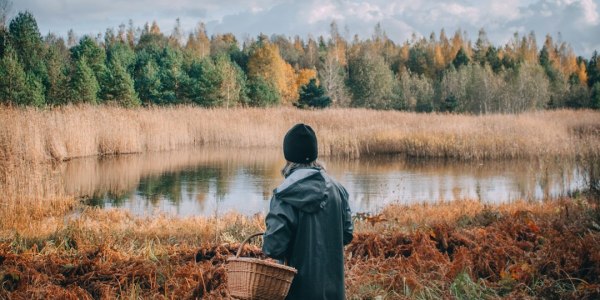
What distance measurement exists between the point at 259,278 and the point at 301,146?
74cm

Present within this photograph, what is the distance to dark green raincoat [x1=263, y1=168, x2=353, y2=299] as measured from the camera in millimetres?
3279

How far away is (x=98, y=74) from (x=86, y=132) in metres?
20.4

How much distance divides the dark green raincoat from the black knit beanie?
0.09 metres

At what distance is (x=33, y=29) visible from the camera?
4522 cm

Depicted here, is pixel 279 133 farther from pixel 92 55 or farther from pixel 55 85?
pixel 92 55

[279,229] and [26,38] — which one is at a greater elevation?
[26,38]

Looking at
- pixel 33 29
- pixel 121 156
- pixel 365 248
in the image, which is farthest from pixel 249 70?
pixel 365 248

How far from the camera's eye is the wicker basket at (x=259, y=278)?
10.6 ft

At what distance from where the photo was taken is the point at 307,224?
333 cm

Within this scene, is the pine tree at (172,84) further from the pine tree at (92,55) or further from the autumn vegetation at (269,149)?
the pine tree at (92,55)

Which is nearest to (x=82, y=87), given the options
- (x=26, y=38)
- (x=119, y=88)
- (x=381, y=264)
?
(x=119, y=88)

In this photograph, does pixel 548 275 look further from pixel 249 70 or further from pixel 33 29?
pixel 249 70

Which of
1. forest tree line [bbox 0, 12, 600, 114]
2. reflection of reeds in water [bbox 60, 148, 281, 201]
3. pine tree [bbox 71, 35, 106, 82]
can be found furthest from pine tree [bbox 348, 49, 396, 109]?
reflection of reeds in water [bbox 60, 148, 281, 201]

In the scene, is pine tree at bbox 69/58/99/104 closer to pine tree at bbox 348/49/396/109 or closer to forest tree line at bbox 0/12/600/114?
forest tree line at bbox 0/12/600/114
